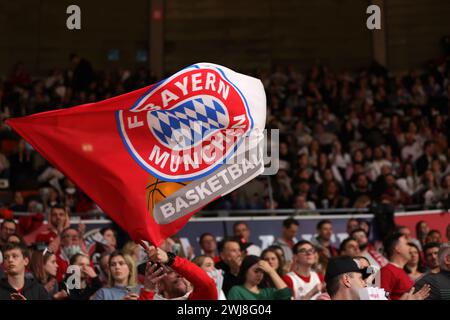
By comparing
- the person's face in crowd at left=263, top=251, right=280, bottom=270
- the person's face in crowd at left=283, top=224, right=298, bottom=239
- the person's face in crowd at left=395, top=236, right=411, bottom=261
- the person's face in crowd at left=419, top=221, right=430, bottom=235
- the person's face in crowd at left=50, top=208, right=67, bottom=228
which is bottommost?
the person's face in crowd at left=419, top=221, right=430, bottom=235

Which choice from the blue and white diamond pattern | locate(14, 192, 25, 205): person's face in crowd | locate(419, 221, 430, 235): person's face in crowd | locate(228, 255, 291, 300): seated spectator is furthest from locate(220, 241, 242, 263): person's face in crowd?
locate(14, 192, 25, 205): person's face in crowd

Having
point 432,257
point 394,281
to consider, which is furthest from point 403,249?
point 432,257

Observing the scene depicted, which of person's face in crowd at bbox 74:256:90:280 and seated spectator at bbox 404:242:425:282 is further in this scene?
seated spectator at bbox 404:242:425:282

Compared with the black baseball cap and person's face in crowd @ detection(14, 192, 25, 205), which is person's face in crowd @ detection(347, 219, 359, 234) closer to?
person's face in crowd @ detection(14, 192, 25, 205)

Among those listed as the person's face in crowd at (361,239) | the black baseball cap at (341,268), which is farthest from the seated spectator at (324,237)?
the black baseball cap at (341,268)

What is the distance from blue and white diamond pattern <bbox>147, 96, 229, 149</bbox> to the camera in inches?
285

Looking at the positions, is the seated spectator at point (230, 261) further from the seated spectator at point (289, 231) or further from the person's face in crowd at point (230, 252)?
the seated spectator at point (289, 231)

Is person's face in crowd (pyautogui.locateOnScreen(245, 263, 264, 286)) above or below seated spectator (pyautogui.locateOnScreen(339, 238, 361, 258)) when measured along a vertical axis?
above

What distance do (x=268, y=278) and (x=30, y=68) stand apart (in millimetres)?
14114

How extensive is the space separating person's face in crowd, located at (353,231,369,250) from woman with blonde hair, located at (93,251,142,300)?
3.81m

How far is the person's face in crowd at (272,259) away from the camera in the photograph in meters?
9.56

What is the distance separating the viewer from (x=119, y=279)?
8281 millimetres

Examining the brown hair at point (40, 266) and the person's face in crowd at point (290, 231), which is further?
the person's face in crowd at point (290, 231)

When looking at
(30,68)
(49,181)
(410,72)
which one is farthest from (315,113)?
(30,68)
